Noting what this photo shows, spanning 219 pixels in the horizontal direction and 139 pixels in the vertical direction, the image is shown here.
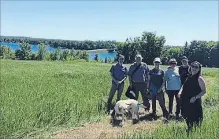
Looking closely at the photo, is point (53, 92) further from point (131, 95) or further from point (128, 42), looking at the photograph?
point (128, 42)

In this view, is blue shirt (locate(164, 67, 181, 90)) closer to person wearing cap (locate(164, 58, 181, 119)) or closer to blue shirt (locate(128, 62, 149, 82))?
person wearing cap (locate(164, 58, 181, 119))

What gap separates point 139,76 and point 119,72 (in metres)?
0.72

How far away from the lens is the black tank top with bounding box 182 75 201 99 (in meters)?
7.94

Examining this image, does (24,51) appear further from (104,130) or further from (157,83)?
(104,130)

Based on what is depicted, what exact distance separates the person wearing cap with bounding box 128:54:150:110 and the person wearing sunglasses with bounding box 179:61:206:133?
285 cm

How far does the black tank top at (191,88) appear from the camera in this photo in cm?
794

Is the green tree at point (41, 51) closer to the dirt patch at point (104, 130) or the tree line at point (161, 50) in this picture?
the tree line at point (161, 50)

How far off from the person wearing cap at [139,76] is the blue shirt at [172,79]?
2.37 ft

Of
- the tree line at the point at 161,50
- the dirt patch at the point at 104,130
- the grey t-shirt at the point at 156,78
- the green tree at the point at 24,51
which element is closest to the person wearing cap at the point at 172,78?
the grey t-shirt at the point at 156,78

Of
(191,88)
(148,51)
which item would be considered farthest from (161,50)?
(191,88)

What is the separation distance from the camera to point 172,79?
1050 centimetres

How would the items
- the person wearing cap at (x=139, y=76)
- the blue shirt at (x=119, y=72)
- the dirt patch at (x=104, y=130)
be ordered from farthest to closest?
the blue shirt at (x=119, y=72) < the person wearing cap at (x=139, y=76) < the dirt patch at (x=104, y=130)

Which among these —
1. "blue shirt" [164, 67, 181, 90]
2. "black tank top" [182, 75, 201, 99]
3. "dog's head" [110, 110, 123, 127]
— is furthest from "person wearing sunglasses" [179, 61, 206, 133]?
"blue shirt" [164, 67, 181, 90]

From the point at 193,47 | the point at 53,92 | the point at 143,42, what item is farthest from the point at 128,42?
the point at 53,92
